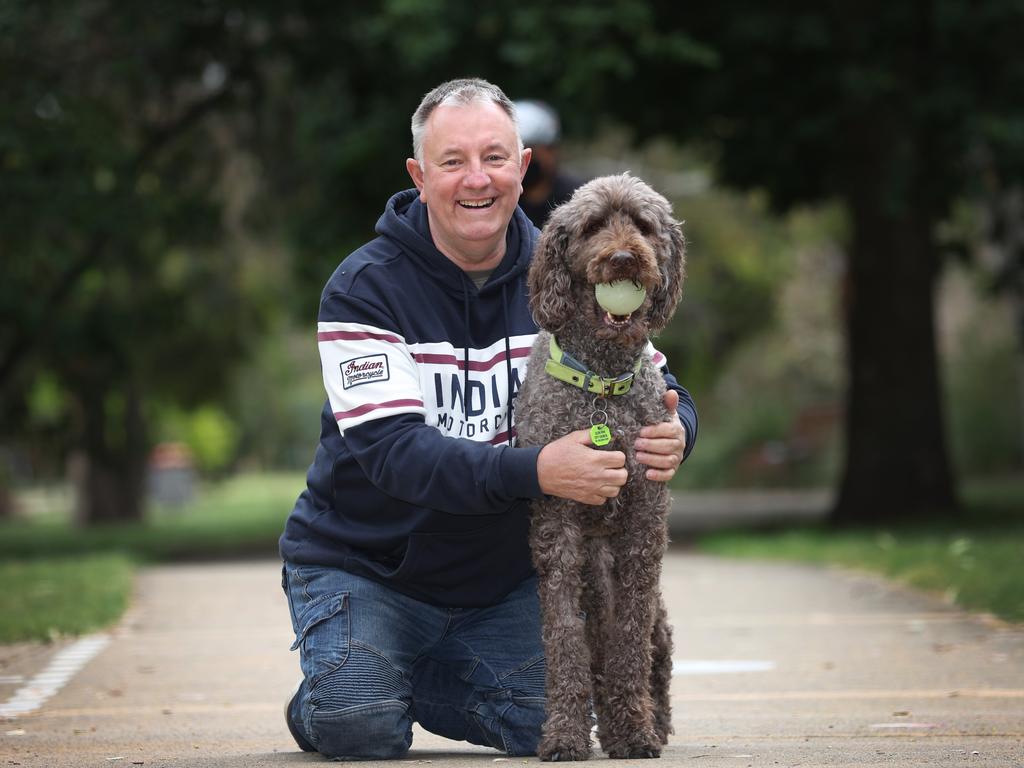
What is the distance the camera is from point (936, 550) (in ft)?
38.5

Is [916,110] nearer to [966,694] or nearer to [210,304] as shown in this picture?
[966,694]

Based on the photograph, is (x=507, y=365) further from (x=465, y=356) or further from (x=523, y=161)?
(x=523, y=161)

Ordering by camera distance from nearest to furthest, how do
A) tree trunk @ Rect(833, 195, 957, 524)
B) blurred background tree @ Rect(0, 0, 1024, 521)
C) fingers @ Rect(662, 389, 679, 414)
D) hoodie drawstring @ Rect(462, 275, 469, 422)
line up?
1. fingers @ Rect(662, 389, 679, 414)
2. hoodie drawstring @ Rect(462, 275, 469, 422)
3. blurred background tree @ Rect(0, 0, 1024, 521)
4. tree trunk @ Rect(833, 195, 957, 524)

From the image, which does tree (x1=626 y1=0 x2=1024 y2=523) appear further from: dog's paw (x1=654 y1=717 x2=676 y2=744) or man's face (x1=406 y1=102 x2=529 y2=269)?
dog's paw (x1=654 y1=717 x2=676 y2=744)

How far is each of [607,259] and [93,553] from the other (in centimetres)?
1441

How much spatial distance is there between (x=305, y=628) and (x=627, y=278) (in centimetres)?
170

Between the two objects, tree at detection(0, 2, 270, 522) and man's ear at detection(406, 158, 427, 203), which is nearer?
man's ear at detection(406, 158, 427, 203)

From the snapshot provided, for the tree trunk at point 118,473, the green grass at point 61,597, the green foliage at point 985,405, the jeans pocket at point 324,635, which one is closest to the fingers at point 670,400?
the jeans pocket at point 324,635

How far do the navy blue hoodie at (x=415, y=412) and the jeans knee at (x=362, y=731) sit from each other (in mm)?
464

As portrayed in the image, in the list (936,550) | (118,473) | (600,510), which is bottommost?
(118,473)

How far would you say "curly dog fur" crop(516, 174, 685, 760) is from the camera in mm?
4688

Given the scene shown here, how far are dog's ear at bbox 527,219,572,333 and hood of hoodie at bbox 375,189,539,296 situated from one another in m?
0.54

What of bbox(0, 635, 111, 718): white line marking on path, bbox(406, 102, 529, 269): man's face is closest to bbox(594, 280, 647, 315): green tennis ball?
bbox(406, 102, 529, 269): man's face

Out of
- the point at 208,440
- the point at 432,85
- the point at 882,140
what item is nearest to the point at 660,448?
the point at 432,85
